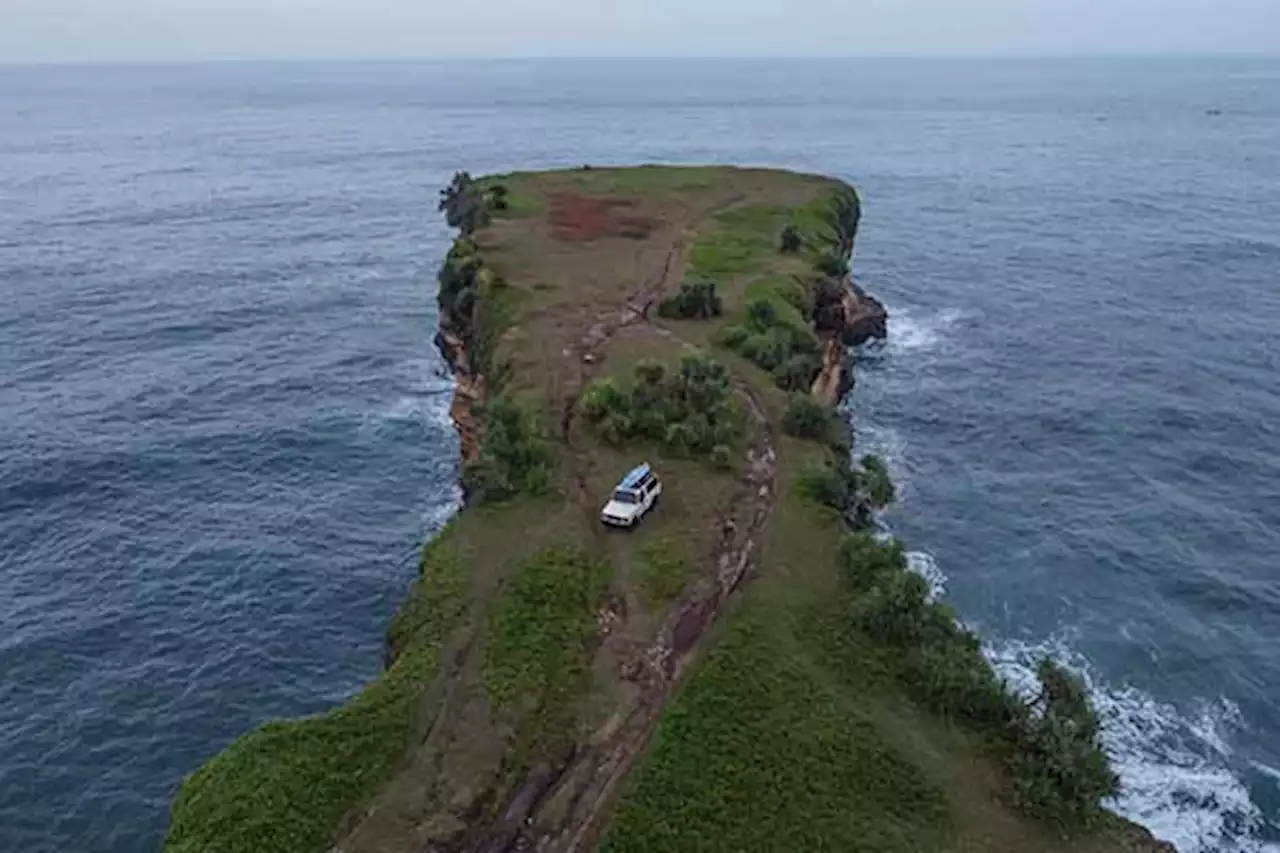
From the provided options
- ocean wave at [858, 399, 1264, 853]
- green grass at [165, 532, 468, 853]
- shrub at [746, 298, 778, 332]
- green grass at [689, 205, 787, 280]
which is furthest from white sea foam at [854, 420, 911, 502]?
green grass at [165, 532, 468, 853]

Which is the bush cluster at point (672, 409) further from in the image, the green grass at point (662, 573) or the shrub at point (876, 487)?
the green grass at point (662, 573)

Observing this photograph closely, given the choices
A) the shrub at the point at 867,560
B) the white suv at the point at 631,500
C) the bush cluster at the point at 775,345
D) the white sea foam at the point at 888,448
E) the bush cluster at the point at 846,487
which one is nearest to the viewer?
the shrub at the point at 867,560

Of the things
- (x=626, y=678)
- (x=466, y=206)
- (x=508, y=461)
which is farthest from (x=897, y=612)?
(x=466, y=206)

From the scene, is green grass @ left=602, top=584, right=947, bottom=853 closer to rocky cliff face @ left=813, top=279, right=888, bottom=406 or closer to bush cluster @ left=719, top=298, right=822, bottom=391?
bush cluster @ left=719, top=298, right=822, bottom=391

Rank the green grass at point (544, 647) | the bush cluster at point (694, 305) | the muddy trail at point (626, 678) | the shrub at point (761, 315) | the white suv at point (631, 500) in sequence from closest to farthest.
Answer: the muddy trail at point (626, 678), the green grass at point (544, 647), the white suv at point (631, 500), the shrub at point (761, 315), the bush cluster at point (694, 305)

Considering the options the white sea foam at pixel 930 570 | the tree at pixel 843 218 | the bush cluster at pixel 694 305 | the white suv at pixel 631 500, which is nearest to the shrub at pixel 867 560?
the white suv at pixel 631 500

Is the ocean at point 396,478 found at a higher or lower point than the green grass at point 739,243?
lower

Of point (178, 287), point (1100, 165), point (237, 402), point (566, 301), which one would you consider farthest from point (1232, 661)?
point (1100, 165)
